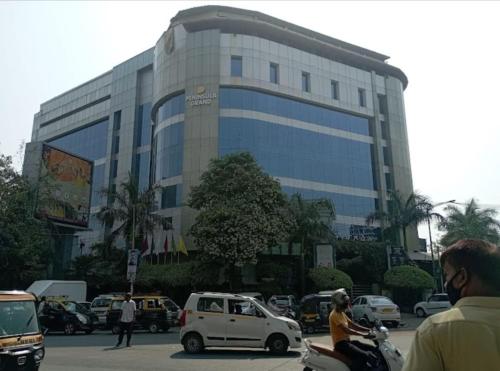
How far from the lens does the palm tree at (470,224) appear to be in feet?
136

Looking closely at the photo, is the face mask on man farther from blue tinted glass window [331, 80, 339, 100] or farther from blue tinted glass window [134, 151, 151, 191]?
blue tinted glass window [134, 151, 151, 191]

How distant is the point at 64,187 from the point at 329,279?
24324mm

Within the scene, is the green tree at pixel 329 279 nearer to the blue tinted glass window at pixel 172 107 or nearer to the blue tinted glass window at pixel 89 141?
the blue tinted glass window at pixel 172 107

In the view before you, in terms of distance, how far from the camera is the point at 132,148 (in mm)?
58125

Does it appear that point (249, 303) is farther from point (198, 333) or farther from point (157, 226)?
point (157, 226)

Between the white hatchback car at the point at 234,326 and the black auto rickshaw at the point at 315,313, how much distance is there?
7.46 meters

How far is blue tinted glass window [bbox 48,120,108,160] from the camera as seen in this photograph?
6476 centimetres

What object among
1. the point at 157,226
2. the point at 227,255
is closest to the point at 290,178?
the point at 157,226

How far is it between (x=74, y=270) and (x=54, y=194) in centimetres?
677

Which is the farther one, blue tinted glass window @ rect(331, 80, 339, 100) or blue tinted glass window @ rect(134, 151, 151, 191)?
blue tinted glass window @ rect(134, 151, 151, 191)

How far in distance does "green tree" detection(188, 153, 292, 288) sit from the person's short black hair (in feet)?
86.0

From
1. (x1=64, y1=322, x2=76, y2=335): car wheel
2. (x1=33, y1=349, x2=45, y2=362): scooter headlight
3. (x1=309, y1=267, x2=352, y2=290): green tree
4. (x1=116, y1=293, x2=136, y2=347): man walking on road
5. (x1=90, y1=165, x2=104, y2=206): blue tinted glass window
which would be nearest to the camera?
(x1=33, y1=349, x2=45, y2=362): scooter headlight

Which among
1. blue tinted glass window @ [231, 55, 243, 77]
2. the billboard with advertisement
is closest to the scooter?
the billboard with advertisement

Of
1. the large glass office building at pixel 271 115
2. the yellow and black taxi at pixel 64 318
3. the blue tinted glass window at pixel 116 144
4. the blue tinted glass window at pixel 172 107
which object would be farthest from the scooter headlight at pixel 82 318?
the blue tinted glass window at pixel 116 144
